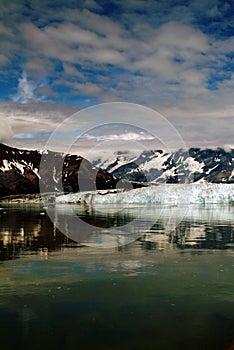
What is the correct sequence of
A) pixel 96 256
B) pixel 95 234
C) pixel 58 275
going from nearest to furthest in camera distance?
pixel 58 275 < pixel 96 256 < pixel 95 234

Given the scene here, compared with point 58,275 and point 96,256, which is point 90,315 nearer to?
point 58,275

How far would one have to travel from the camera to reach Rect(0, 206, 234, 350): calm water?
38.1 feet

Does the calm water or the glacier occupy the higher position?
the glacier

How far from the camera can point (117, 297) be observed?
15.7 meters

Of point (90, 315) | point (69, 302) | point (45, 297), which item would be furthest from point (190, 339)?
point (45, 297)

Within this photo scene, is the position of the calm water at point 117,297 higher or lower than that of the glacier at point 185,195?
lower

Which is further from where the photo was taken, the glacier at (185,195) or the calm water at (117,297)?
the glacier at (185,195)

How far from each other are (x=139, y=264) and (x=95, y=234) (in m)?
15.9

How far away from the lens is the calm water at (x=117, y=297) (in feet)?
38.1

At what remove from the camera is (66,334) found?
11.9 metres

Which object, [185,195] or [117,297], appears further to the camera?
[185,195]

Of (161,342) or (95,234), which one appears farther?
(95,234)

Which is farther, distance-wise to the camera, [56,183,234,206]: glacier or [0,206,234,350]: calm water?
[56,183,234,206]: glacier

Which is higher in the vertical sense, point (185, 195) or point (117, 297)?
point (185, 195)
